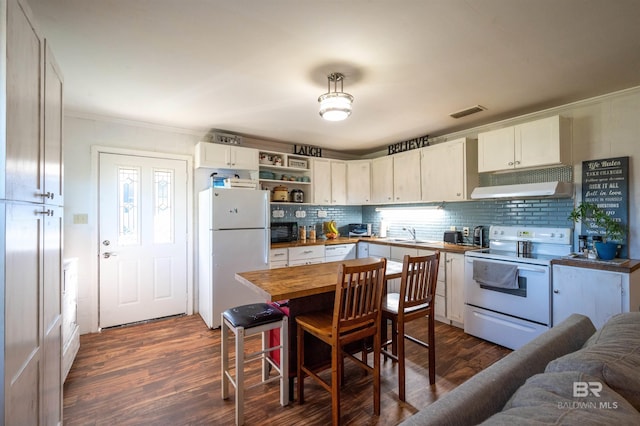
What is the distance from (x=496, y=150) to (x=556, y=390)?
10.1ft

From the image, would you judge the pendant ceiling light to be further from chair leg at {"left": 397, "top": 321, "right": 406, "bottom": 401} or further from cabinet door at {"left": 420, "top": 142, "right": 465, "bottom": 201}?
cabinet door at {"left": 420, "top": 142, "right": 465, "bottom": 201}

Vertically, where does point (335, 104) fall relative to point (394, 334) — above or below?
above

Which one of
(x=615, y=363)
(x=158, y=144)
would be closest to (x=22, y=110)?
(x=615, y=363)

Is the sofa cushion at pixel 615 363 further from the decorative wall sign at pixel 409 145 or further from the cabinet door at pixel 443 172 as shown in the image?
the decorative wall sign at pixel 409 145

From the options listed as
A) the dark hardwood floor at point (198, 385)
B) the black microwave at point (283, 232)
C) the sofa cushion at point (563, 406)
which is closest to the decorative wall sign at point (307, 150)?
the black microwave at point (283, 232)

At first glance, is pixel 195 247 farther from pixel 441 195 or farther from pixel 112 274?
pixel 441 195

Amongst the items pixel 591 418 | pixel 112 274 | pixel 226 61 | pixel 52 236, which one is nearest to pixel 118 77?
pixel 226 61

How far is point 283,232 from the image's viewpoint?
456 centimetres

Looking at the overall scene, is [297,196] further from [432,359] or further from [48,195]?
[48,195]

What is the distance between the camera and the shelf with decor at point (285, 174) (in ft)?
14.1

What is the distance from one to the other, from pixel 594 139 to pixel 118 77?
4.44 meters

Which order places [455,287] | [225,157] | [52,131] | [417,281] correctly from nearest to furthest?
1. [52,131]
2. [417,281]
3. [455,287]
4. [225,157]

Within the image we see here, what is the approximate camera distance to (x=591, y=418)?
67 cm

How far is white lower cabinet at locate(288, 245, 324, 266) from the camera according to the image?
4145 mm
